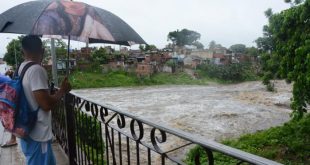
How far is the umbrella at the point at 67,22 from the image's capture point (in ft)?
7.38

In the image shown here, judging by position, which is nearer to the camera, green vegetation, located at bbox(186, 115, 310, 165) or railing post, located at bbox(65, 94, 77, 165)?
railing post, located at bbox(65, 94, 77, 165)

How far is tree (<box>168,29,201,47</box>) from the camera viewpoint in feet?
196

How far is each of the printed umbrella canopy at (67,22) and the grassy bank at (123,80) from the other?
2680cm

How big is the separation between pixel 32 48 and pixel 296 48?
320 inches

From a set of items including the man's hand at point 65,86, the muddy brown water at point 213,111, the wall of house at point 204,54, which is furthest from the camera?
the wall of house at point 204,54

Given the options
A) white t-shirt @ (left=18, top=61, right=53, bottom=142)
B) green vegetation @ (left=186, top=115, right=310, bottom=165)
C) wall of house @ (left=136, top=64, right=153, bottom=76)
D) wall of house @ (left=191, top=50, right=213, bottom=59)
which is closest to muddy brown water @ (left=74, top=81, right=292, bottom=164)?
green vegetation @ (left=186, top=115, right=310, bottom=165)

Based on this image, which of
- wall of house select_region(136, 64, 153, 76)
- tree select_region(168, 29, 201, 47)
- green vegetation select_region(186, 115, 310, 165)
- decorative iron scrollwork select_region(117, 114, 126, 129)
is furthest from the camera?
tree select_region(168, 29, 201, 47)

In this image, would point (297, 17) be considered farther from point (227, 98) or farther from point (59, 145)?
point (227, 98)

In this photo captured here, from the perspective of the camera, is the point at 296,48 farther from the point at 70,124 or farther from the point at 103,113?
the point at 103,113

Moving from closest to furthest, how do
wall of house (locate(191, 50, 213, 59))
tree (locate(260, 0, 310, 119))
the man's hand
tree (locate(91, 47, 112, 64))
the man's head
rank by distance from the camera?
the man's head, the man's hand, tree (locate(260, 0, 310, 119)), tree (locate(91, 47, 112, 64)), wall of house (locate(191, 50, 213, 59))

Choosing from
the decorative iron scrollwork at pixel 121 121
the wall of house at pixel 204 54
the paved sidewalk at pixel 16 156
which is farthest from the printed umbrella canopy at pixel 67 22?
the wall of house at pixel 204 54

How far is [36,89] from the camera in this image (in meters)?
2.31

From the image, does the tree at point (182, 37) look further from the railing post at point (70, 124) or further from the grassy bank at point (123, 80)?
the railing post at point (70, 124)

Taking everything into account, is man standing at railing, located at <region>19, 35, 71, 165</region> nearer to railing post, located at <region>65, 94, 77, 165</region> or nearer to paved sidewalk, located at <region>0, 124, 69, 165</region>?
railing post, located at <region>65, 94, 77, 165</region>
